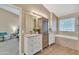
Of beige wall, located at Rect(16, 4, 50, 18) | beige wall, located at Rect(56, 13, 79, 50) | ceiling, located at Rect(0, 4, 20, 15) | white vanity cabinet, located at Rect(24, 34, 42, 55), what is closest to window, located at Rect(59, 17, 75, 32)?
beige wall, located at Rect(56, 13, 79, 50)

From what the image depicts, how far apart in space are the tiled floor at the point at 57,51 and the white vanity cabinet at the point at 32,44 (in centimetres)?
15

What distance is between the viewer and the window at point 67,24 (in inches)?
80.8

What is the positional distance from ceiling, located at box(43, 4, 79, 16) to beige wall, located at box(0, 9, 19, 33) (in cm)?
67

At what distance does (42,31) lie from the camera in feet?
7.17

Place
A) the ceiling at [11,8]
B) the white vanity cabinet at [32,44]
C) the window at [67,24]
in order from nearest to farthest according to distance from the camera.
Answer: the ceiling at [11,8] → the white vanity cabinet at [32,44] → the window at [67,24]

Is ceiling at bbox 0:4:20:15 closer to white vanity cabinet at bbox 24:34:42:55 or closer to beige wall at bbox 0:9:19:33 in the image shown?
beige wall at bbox 0:9:19:33

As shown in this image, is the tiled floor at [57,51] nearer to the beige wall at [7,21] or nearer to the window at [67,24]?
the window at [67,24]

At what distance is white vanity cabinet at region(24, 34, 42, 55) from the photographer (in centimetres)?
195

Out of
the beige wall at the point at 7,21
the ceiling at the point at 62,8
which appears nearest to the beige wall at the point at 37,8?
the ceiling at the point at 62,8

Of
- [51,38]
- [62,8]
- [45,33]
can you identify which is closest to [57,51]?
[51,38]

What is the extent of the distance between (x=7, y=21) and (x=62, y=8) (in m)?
1.15

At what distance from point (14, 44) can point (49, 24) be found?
0.85m
